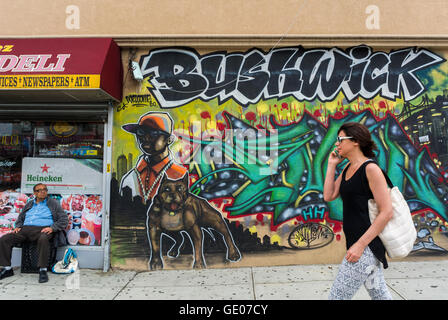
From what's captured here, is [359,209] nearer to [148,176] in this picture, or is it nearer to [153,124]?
[148,176]

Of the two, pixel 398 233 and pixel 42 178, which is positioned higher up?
pixel 42 178

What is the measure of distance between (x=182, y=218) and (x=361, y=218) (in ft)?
10.5

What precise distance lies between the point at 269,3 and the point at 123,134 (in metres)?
3.26

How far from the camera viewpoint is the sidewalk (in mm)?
3842

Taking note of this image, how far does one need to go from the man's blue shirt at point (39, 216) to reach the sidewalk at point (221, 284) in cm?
78

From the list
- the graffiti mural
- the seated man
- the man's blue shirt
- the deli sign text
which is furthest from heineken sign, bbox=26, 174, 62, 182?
the deli sign text

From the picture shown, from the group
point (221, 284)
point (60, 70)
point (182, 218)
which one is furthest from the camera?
point (182, 218)

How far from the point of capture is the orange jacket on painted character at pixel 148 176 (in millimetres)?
4953

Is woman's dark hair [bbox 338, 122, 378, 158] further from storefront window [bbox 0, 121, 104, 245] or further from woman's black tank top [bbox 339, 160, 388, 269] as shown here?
storefront window [bbox 0, 121, 104, 245]

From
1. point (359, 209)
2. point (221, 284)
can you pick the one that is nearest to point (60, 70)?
point (221, 284)

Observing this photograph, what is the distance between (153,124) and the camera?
5004mm

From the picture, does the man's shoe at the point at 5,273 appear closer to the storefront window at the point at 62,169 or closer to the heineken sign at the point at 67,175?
the storefront window at the point at 62,169

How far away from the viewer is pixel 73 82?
4.30m
